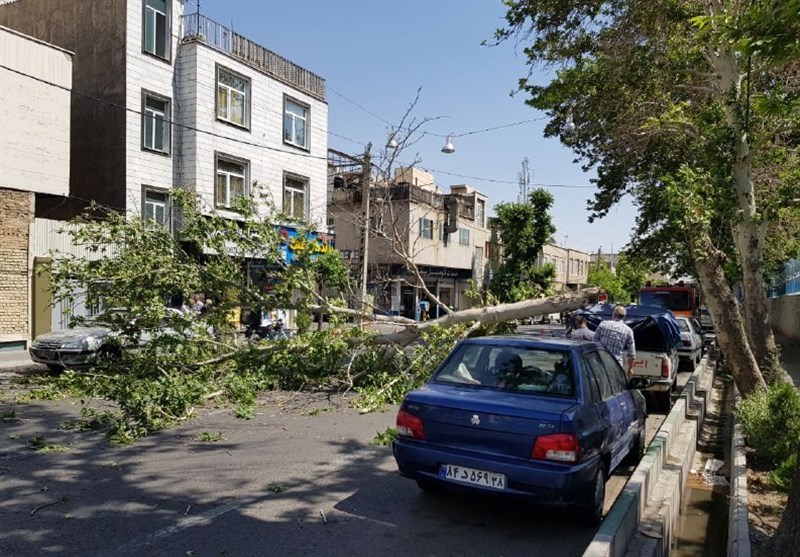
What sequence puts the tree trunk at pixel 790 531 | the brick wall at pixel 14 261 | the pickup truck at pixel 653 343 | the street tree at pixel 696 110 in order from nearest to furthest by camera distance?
the tree trunk at pixel 790 531 → the street tree at pixel 696 110 → the pickup truck at pixel 653 343 → the brick wall at pixel 14 261

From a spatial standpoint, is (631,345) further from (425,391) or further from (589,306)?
(425,391)

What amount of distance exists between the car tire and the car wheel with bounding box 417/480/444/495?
121cm

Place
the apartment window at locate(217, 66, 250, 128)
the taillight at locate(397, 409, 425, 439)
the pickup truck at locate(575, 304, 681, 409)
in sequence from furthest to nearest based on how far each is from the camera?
the apartment window at locate(217, 66, 250, 128) → the pickup truck at locate(575, 304, 681, 409) → the taillight at locate(397, 409, 425, 439)

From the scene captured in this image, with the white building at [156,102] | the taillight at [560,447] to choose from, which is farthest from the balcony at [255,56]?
the taillight at [560,447]

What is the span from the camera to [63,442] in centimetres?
754

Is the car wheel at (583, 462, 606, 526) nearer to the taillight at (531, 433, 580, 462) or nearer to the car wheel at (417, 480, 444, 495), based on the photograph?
the taillight at (531, 433, 580, 462)

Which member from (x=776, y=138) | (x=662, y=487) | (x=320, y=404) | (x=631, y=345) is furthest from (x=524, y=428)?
(x=776, y=138)

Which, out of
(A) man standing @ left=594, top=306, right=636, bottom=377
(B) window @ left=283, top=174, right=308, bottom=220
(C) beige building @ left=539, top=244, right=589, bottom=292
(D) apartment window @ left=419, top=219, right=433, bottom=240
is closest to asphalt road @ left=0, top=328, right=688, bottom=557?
(A) man standing @ left=594, top=306, right=636, bottom=377

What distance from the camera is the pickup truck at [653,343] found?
1100 centimetres

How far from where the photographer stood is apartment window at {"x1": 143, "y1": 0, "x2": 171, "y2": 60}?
70.7ft

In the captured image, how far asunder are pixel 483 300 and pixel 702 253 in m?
4.43

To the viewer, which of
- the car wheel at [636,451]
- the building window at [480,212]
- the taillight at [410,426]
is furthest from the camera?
the building window at [480,212]

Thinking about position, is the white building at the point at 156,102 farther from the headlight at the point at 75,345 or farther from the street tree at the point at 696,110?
the street tree at the point at 696,110

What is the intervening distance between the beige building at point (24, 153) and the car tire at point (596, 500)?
56.5 feet
